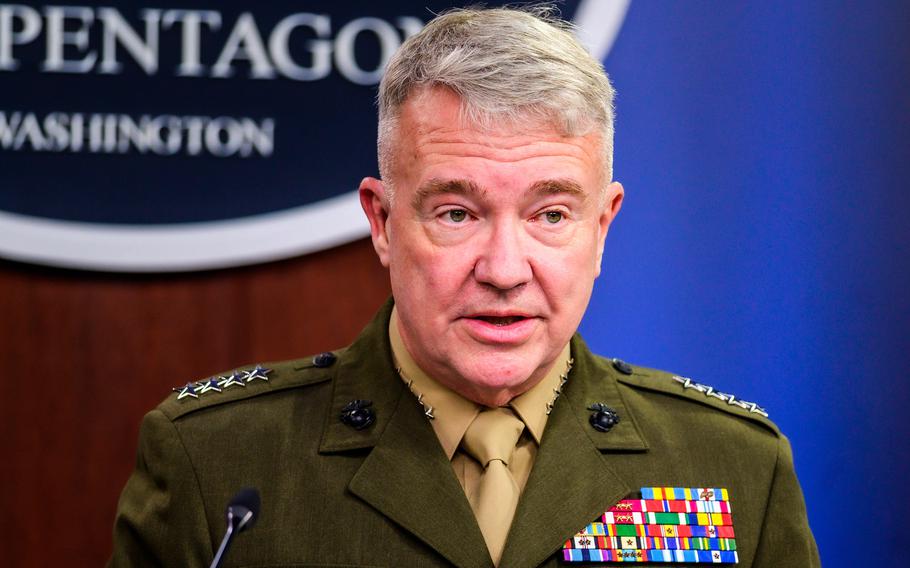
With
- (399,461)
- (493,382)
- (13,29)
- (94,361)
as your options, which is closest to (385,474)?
(399,461)

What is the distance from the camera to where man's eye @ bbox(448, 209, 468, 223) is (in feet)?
3.91

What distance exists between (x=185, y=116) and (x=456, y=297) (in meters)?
0.72

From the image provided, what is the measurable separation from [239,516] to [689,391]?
66 centimetres

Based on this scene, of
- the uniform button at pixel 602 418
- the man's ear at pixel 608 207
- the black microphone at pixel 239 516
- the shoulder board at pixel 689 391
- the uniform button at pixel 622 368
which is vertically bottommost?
the black microphone at pixel 239 516

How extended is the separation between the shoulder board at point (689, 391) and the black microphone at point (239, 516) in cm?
58

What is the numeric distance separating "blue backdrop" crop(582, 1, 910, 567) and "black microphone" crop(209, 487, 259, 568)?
0.89 m

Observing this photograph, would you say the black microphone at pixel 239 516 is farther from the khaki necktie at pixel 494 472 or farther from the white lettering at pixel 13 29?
the white lettering at pixel 13 29

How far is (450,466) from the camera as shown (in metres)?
1.26

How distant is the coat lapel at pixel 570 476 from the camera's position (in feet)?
Answer: 4.03

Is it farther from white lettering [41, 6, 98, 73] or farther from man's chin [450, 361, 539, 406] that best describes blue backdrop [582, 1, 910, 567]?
white lettering [41, 6, 98, 73]

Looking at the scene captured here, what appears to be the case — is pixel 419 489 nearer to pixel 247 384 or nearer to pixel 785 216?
pixel 247 384

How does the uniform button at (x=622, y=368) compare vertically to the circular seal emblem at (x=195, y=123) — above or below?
below

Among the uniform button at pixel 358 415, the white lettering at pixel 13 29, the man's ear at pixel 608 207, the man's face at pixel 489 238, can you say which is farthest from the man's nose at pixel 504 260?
the white lettering at pixel 13 29

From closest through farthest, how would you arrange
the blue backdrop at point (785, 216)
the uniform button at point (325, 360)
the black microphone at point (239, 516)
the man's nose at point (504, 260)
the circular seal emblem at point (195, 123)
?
the black microphone at point (239, 516)
the man's nose at point (504, 260)
the uniform button at point (325, 360)
the circular seal emblem at point (195, 123)
the blue backdrop at point (785, 216)
